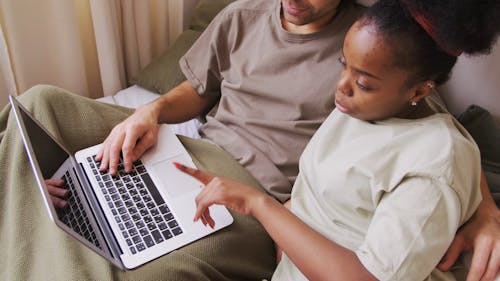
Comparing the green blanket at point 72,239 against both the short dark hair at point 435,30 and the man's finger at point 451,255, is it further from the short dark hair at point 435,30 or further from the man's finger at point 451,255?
the short dark hair at point 435,30

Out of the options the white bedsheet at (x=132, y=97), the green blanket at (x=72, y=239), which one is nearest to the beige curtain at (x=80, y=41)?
the white bedsheet at (x=132, y=97)

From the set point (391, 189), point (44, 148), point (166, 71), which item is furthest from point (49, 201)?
point (166, 71)

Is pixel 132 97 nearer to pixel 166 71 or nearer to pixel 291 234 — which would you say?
pixel 166 71

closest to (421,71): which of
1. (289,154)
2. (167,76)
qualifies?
(289,154)

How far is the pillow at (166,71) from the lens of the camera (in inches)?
60.7

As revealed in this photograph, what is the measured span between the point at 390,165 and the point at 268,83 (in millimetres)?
469

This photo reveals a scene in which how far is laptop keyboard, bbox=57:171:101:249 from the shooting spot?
757 mm

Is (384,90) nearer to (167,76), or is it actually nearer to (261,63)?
(261,63)

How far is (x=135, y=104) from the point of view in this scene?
1559 mm

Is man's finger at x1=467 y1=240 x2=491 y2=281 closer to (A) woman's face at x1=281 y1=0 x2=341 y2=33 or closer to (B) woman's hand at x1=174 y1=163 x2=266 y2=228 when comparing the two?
(B) woman's hand at x1=174 y1=163 x2=266 y2=228

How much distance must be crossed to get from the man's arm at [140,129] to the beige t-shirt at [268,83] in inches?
3.6

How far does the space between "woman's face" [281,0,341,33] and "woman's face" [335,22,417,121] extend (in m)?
0.28

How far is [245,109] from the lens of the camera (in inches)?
46.1

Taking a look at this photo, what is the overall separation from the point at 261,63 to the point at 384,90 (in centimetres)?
46
